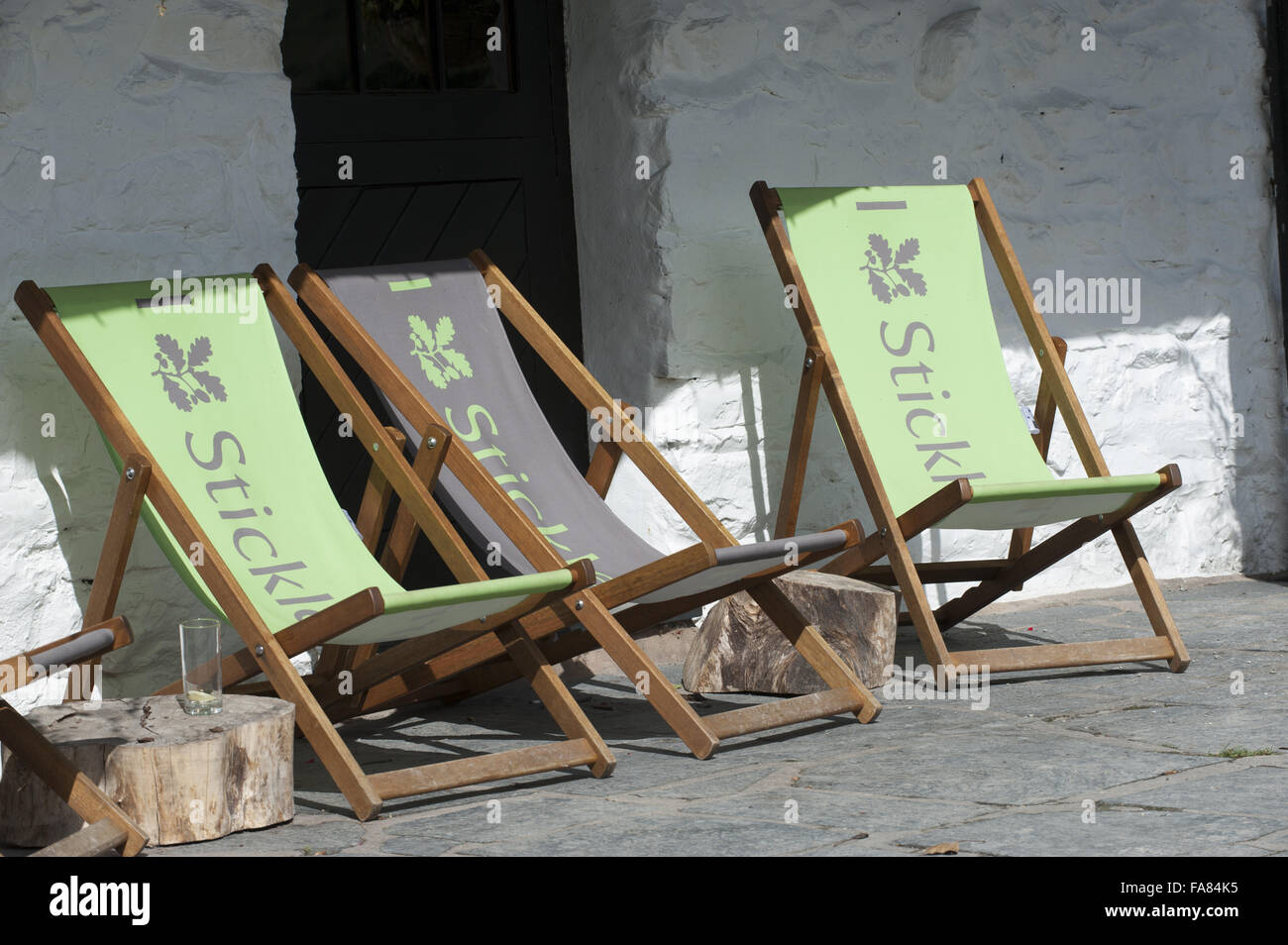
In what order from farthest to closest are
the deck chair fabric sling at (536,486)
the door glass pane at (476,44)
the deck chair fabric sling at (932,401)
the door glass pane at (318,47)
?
the door glass pane at (476,44), the door glass pane at (318,47), the deck chair fabric sling at (932,401), the deck chair fabric sling at (536,486)

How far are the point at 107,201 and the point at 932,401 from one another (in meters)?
1.96

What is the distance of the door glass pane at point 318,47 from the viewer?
4281 millimetres

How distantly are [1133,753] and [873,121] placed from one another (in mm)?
2253

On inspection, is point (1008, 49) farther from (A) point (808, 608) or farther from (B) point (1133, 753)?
(B) point (1133, 753)

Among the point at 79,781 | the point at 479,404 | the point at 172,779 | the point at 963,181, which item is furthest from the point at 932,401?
the point at 79,781

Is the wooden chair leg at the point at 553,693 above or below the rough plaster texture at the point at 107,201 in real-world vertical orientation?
below

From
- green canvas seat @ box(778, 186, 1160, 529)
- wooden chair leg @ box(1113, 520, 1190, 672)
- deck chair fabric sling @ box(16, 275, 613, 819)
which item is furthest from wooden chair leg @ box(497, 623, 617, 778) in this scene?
wooden chair leg @ box(1113, 520, 1190, 672)

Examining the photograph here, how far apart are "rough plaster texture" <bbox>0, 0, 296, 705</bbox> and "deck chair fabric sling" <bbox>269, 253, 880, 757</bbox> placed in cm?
37

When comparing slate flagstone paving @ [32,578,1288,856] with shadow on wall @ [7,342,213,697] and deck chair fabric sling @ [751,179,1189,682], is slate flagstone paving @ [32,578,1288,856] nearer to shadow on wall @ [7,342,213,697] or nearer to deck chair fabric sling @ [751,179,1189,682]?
deck chair fabric sling @ [751,179,1189,682]

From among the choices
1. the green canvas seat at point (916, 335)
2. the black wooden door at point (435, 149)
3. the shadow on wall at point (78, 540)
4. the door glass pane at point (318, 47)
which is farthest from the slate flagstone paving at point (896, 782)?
the door glass pane at point (318, 47)

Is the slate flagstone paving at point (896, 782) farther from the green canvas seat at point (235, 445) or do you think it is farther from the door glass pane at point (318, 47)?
the door glass pane at point (318, 47)

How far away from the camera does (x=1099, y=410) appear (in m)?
5.17

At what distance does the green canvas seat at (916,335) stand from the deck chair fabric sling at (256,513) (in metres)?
1.24
